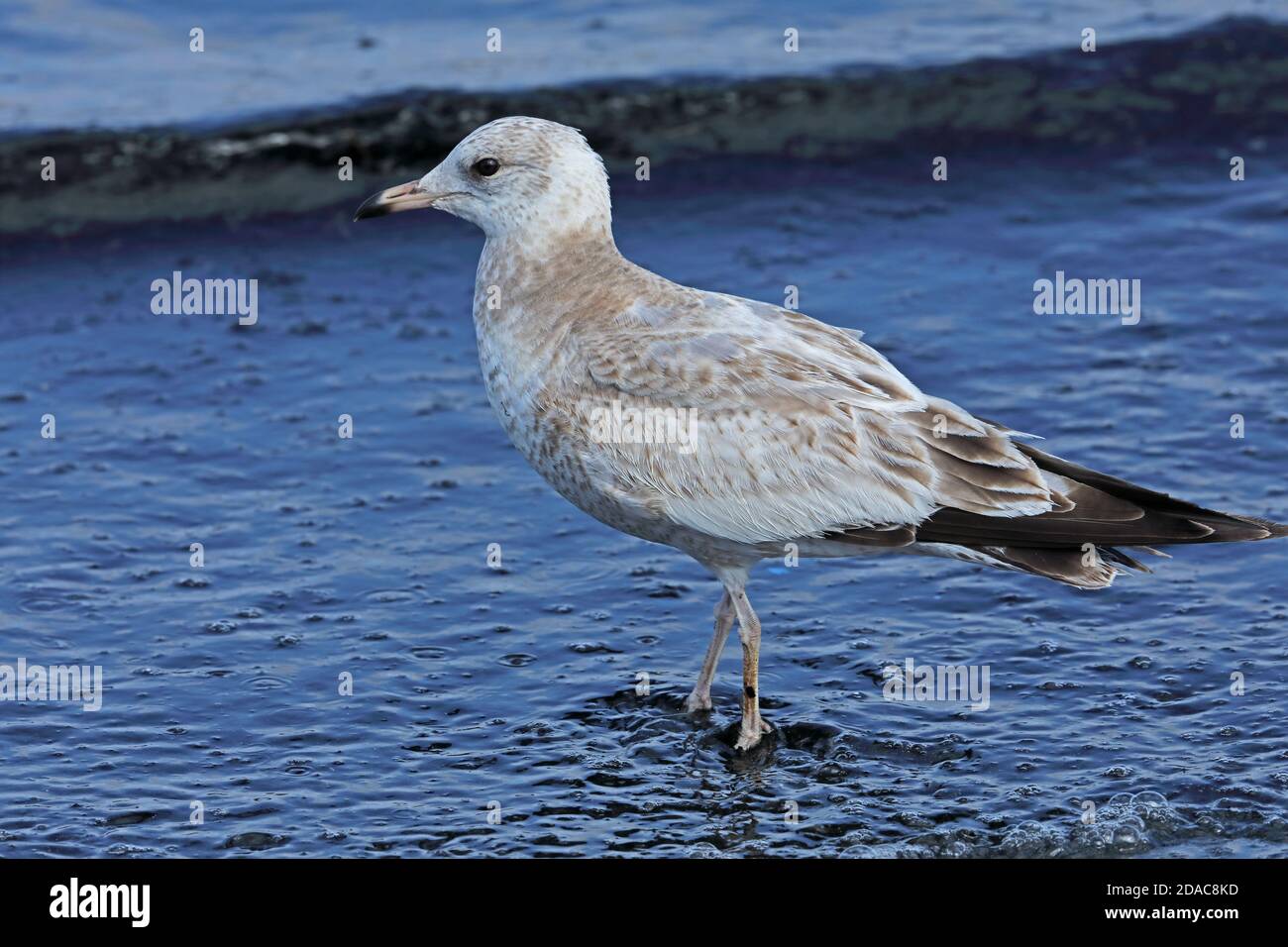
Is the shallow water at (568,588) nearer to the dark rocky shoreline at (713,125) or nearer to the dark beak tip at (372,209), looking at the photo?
the dark rocky shoreline at (713,125)

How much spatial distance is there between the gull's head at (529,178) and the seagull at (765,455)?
1.05 feet

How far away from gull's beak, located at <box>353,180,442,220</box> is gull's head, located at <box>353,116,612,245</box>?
5.9 inches

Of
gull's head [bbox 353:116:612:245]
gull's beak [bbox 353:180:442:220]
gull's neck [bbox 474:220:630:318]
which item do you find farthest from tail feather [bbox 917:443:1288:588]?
gull's beak [bbox 353:180:442:220]

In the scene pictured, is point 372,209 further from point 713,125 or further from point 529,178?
point 713,125

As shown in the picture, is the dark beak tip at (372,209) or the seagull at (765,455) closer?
the seagull at (765,455)

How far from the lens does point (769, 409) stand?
751 centimetres

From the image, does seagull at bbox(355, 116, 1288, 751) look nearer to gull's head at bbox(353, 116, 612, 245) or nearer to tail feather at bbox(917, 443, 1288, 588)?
tail feather at bbox(917, 443, 1288, 588)

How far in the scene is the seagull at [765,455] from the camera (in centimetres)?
739

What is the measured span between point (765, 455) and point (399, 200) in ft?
6.92

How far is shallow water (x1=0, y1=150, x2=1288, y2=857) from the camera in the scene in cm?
727

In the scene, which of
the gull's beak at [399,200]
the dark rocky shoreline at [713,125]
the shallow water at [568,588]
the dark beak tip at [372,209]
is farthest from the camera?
the dark rocky shoreline at [713,125]

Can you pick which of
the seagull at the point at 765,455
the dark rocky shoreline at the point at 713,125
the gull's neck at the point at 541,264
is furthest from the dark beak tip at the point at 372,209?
the dark rocky shoreline at the point at 713,125

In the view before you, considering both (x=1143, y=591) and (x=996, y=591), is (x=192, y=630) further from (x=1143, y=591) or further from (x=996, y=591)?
(x=1143, y=591)

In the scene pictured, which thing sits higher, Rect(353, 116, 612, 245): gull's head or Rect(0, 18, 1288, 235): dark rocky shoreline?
Rect(0, 18, 1288, 235): dark rocky shoreline
